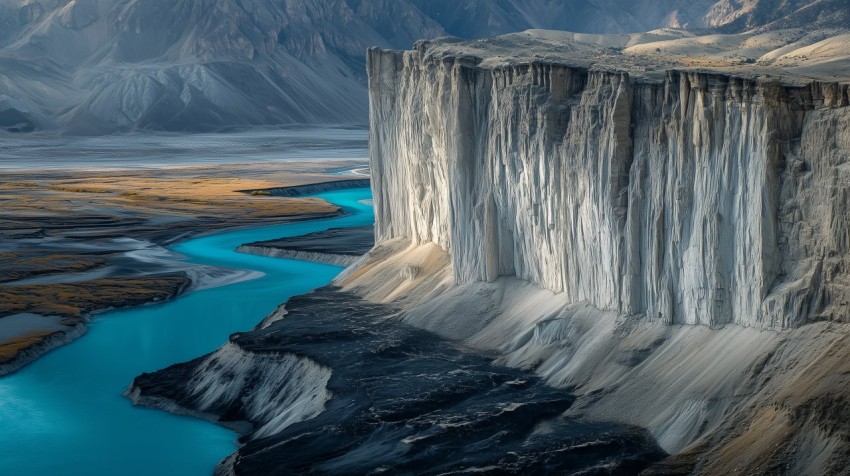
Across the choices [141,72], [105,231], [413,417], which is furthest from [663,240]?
[141,72]

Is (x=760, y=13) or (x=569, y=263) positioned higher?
(x=760, y=13)

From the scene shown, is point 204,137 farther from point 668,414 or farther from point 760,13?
point 668,414

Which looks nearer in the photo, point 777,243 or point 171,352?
point 777,243

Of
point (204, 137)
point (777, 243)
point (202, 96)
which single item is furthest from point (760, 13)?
point (202, 96)

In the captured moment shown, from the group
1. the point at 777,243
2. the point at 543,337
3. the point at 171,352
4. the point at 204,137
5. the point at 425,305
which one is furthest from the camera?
the point at 204,137

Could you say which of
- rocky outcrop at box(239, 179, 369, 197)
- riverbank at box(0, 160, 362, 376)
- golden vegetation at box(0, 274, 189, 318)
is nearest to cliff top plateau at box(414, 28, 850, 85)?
golden vegetation at box(0, 274, 189, 318)

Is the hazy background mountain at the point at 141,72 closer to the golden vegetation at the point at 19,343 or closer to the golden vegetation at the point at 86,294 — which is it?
the golden vegetation at the point at 86,294
